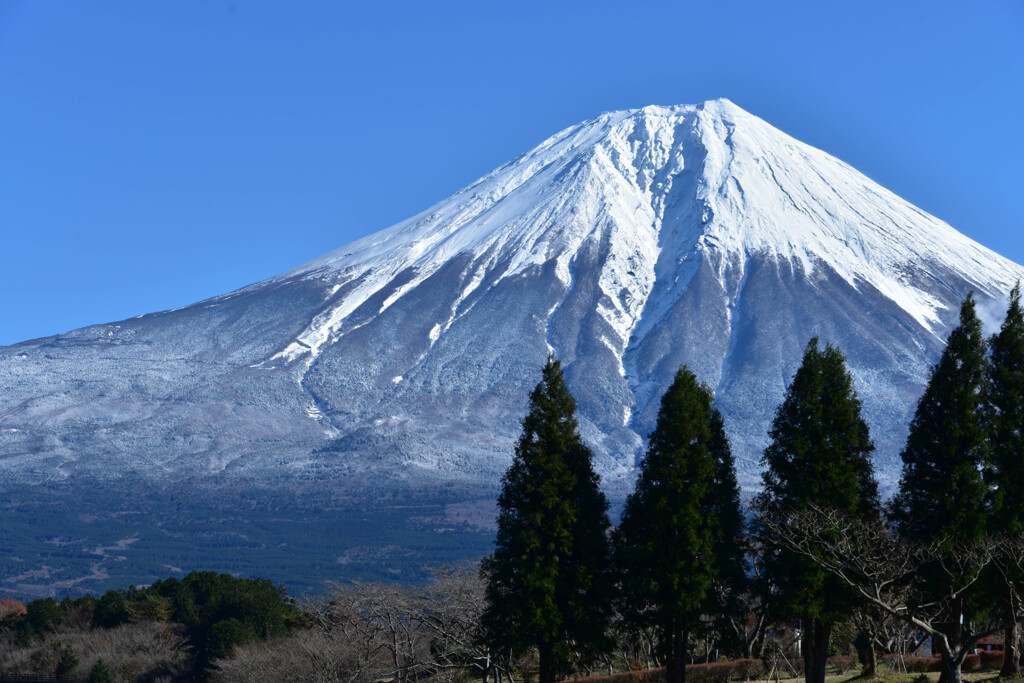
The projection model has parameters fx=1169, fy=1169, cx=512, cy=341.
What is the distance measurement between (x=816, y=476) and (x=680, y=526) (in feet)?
11.3

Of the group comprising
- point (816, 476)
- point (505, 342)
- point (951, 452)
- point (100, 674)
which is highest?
point (505, 342)

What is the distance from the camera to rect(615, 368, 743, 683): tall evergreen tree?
28.3 meters

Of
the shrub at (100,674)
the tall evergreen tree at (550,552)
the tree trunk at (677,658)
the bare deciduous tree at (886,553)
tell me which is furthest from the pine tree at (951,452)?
the shrub at (100,674)

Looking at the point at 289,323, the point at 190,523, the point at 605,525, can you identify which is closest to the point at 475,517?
the point at 190,523

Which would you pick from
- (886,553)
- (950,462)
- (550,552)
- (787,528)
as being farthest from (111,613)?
(950,462)

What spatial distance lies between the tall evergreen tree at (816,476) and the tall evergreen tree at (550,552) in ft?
14.4

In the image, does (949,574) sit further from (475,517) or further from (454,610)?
(475,517)

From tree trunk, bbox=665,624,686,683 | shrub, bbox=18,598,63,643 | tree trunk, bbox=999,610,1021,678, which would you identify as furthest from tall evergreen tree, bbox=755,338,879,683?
shrub, bbox=18,598,63,643

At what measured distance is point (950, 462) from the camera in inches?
1064

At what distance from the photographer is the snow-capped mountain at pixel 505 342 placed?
14575 cm

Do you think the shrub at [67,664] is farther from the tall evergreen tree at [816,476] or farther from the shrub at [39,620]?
the tall evergreen tree at [816,476]

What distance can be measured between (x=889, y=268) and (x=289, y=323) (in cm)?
9130

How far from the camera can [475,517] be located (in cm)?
12588

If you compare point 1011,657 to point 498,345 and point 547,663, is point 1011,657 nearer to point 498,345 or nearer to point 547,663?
point 547,663
